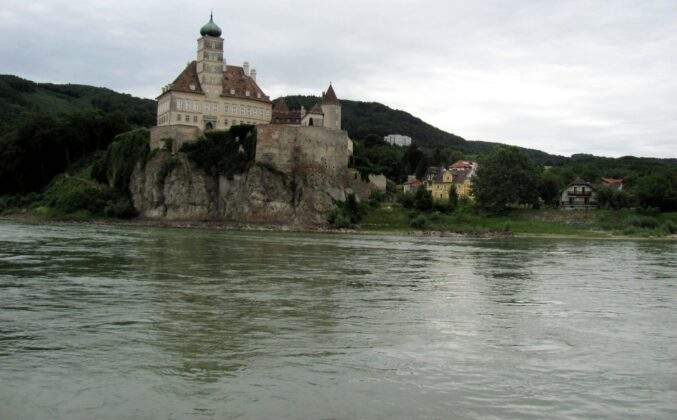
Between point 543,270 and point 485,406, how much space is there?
2050 cm

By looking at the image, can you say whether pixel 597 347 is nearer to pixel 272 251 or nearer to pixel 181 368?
pixel 181 368

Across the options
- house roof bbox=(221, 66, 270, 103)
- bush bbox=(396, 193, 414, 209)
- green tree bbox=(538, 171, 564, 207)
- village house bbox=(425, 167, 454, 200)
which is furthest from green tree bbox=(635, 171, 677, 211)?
house roof bbox=(221, 66, 270, 103)

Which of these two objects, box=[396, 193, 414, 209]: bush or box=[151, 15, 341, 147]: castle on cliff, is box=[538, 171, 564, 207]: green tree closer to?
box=[396, 193, 414, 209]: bush

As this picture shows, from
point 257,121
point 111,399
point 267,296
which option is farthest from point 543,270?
point 257,121

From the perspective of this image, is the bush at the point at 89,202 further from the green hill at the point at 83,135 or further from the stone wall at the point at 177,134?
the green hill at the point at 83,135

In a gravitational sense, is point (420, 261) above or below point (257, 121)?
below

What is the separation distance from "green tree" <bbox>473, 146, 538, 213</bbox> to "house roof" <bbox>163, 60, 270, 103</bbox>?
26200 millimetres

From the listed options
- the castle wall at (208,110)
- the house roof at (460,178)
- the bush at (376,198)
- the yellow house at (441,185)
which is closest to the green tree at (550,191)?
the house roof at (460,178)

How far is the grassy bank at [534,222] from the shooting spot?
2493 inches

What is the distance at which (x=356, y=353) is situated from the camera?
11.4m

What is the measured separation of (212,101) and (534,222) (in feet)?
120

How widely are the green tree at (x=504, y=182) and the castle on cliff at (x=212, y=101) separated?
57.5 feet

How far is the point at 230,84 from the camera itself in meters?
74.2

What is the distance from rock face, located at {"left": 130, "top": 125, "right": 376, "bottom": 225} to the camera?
68562mm
